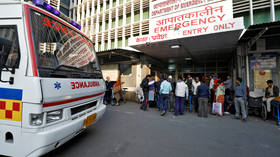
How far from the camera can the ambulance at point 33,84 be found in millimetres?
1670

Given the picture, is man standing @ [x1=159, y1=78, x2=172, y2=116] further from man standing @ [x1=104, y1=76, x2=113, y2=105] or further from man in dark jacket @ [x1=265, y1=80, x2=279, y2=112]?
man in dark jacket @ [x1=265, y1=80, x2=279, y2=112]

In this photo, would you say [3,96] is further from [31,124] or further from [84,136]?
[84,136]

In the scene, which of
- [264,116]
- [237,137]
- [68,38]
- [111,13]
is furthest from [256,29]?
[111,13]

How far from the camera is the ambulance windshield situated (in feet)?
6.25

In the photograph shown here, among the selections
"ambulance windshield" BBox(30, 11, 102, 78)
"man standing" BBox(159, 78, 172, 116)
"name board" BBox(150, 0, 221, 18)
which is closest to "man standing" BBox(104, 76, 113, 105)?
"man standing" BBox(159, 78, 172, 116)

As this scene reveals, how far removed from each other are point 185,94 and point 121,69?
6312 mm

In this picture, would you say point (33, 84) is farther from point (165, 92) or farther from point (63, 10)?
point (63, 10)

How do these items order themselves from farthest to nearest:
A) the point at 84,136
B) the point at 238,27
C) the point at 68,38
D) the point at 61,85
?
the point at 238,27 → the point at 84,136 → the point at 68,38 → the point at 61,85

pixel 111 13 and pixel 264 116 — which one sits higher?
pixel 111 13

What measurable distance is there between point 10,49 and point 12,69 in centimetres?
35

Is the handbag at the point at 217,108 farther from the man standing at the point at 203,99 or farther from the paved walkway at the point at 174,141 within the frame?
the paved walkway at the point at 174,141

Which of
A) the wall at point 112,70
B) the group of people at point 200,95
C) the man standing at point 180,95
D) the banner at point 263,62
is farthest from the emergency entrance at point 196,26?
the wall at point 112,70

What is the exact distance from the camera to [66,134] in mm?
1988

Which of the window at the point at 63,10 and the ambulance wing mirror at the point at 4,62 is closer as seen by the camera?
the ambulance wing mirror at the point at 4,62
